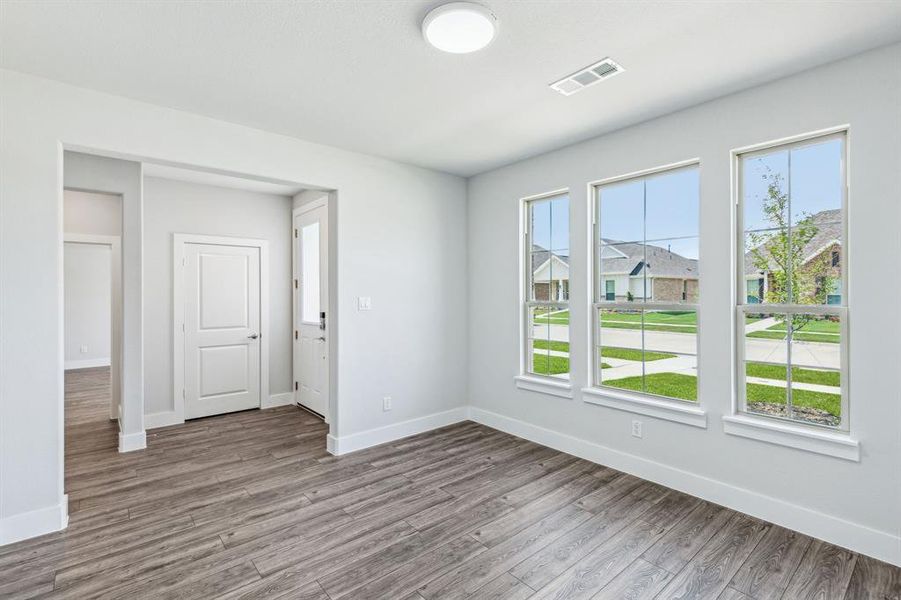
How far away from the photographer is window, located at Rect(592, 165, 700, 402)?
308 centimetres

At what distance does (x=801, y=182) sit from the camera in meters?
2.59

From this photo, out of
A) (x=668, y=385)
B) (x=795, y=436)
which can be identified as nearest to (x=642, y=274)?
(x=668, y=385)

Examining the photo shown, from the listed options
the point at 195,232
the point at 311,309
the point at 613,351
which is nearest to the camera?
the point at 613,351

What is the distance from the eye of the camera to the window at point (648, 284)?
3.08 m

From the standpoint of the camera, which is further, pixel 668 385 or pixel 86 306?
pixel 86 306

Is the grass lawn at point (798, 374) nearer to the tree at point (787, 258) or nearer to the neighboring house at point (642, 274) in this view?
the tree at point (787, 258)

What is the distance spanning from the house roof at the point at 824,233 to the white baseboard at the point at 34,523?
4.73m

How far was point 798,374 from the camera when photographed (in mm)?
2576

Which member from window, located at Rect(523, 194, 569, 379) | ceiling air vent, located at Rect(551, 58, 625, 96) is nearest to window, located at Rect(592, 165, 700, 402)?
window, located at Rect(523, 194, 569, 379)

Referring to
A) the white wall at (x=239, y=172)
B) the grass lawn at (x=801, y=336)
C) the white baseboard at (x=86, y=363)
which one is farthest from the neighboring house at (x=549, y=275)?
the white baseboard at (x=86, y=363)

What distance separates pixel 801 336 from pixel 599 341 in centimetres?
136

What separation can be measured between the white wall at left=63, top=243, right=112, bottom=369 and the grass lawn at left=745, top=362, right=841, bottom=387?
33.9 feet

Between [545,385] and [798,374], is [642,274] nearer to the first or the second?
[798,374]

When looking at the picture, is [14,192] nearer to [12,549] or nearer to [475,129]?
[12,549]
